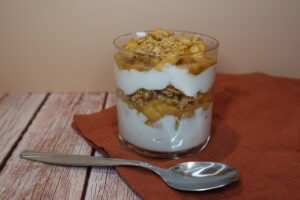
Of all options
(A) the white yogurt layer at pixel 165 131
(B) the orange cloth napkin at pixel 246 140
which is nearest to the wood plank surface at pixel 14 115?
(B) the orange cloth napkin at pixel 246 140

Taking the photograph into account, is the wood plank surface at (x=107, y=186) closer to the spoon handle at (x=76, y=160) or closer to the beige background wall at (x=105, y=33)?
the spoon handle at (x=76, y=160)

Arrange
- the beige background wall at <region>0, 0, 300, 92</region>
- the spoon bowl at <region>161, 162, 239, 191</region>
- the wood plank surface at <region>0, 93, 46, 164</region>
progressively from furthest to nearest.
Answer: the beige background wall at <region>0, 0, 300, 92</region> < the wood plank surface at <region>0, 93, 46, 164</region> < the spoon bowl at <region>161, 162, 239, 191</region>

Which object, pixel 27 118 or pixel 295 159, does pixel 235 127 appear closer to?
pixel 295 159

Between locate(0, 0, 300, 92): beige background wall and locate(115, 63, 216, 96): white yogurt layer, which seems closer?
locate(115, 63, 216, 96): white yogurt layer

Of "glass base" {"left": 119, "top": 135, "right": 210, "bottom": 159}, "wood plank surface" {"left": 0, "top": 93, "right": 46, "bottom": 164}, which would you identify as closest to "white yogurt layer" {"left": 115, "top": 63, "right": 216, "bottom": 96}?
"glass base" {"left": 119, "top": 135, "right": 210, "bottom": 159}

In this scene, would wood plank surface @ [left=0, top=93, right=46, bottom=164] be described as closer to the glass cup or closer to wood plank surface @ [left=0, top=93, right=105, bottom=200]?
wood plank surface @ [left=0, top=93, right=105, bottom=200]

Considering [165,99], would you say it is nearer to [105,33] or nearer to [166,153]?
[166,153]

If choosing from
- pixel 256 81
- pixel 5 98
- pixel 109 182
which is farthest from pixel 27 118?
pixel 256 81
